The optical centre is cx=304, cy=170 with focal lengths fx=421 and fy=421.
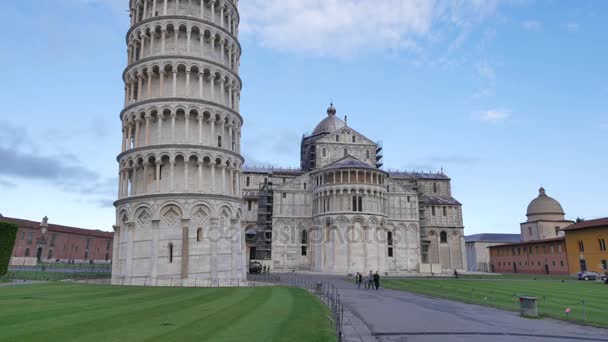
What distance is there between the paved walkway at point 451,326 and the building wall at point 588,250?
5060 centimetres

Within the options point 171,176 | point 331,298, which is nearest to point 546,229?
point 171,176

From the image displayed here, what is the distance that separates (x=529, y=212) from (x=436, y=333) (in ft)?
307

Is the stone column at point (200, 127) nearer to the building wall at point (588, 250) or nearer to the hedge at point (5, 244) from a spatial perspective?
the hedge at point (5, 244)

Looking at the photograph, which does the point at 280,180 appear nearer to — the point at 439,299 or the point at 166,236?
the point at 166,236

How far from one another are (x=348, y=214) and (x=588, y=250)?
3686 centimetres

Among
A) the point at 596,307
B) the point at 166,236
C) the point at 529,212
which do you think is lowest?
the point at 596,307

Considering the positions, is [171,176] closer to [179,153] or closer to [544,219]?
[179,153]

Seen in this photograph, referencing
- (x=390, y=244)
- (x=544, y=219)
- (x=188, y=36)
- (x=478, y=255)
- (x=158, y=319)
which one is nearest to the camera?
(x=158, y=319)

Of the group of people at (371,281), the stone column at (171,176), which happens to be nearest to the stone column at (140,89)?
the stone column at (171,176)

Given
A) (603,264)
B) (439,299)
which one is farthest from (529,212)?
(439,299)

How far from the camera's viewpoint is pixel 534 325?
1730 centimetres

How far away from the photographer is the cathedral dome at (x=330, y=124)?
85.2 metres

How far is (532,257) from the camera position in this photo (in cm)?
7950

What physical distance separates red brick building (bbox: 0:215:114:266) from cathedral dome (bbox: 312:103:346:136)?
54.7 metres
